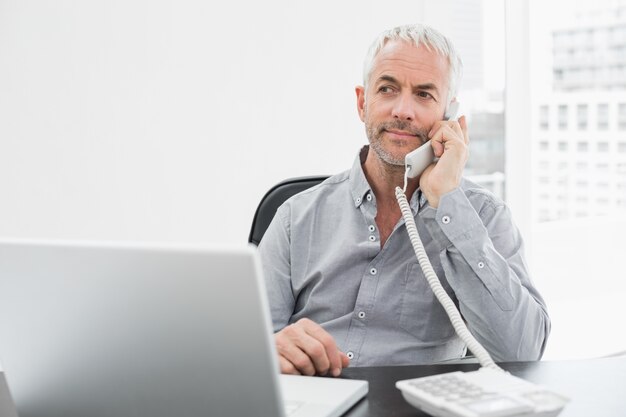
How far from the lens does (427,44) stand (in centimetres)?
174

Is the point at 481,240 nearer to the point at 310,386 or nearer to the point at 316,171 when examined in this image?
the point at 310,386

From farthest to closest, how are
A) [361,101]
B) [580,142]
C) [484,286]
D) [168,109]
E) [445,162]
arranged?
[580,142] → [168,109] → [361,101] → [445,162] → [484,286]

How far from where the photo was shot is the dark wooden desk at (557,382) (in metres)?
1.04

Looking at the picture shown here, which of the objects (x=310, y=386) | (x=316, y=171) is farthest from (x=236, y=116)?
(x=310, y=386)

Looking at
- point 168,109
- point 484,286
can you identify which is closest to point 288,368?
point 484,286

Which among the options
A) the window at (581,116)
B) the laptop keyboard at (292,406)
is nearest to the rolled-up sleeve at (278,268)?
the laptop keyboard at (292,406)

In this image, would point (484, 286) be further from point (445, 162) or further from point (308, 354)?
point (308, 354)

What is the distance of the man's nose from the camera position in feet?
5.61

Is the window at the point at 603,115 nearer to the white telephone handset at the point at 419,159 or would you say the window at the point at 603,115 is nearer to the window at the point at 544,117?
the window at the point at 544,117

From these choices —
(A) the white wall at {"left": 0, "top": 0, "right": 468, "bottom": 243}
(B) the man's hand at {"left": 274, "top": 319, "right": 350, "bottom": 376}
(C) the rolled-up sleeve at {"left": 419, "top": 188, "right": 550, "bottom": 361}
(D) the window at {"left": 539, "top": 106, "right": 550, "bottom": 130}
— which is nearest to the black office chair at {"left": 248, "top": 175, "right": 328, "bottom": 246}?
(C) the rolled-up sleeve at {"left": 419, "top": 188, "right": 550, "bottom": 361}

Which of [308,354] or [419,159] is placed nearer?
[308,354]

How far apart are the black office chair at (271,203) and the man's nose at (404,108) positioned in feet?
0.99

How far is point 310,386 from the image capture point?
3.61 ft

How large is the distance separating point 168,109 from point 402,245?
1.22 meters
